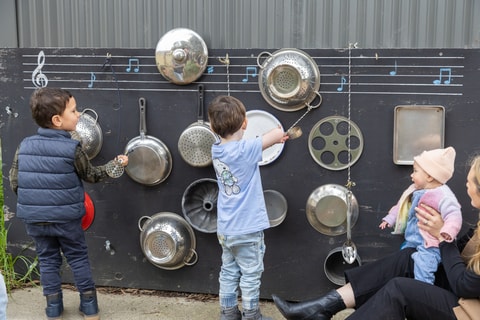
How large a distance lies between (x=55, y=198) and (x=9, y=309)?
3.20ft

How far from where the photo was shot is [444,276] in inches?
123

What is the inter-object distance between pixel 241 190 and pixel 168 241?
0.81 meters

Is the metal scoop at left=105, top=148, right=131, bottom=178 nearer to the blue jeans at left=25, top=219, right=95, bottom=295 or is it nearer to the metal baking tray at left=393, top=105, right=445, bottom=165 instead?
the blue jeans at left=25, top=219, right=95, bottom=295

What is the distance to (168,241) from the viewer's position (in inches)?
154

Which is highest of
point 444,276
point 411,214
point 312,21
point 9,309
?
point 312,21

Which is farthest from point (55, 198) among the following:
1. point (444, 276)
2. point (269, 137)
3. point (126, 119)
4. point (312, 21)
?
point (444, 276)

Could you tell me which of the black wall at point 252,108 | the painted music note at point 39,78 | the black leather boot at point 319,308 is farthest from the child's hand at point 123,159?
the black leather boot at point 319,308

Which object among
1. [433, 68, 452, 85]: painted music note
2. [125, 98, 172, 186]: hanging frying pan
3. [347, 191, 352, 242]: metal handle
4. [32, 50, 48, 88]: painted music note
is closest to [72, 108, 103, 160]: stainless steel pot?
[125, 98, 172, 186]: hanging frying pan

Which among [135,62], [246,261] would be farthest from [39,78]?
[246,261]

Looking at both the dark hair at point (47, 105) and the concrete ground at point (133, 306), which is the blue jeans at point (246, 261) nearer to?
the concrete ground at point (133, 306)

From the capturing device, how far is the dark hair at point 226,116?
3.28m

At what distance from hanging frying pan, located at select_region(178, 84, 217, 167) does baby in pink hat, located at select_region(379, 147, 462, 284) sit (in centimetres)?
119

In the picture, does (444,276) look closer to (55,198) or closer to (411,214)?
(411,214)

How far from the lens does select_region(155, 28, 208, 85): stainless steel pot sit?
379 cm
